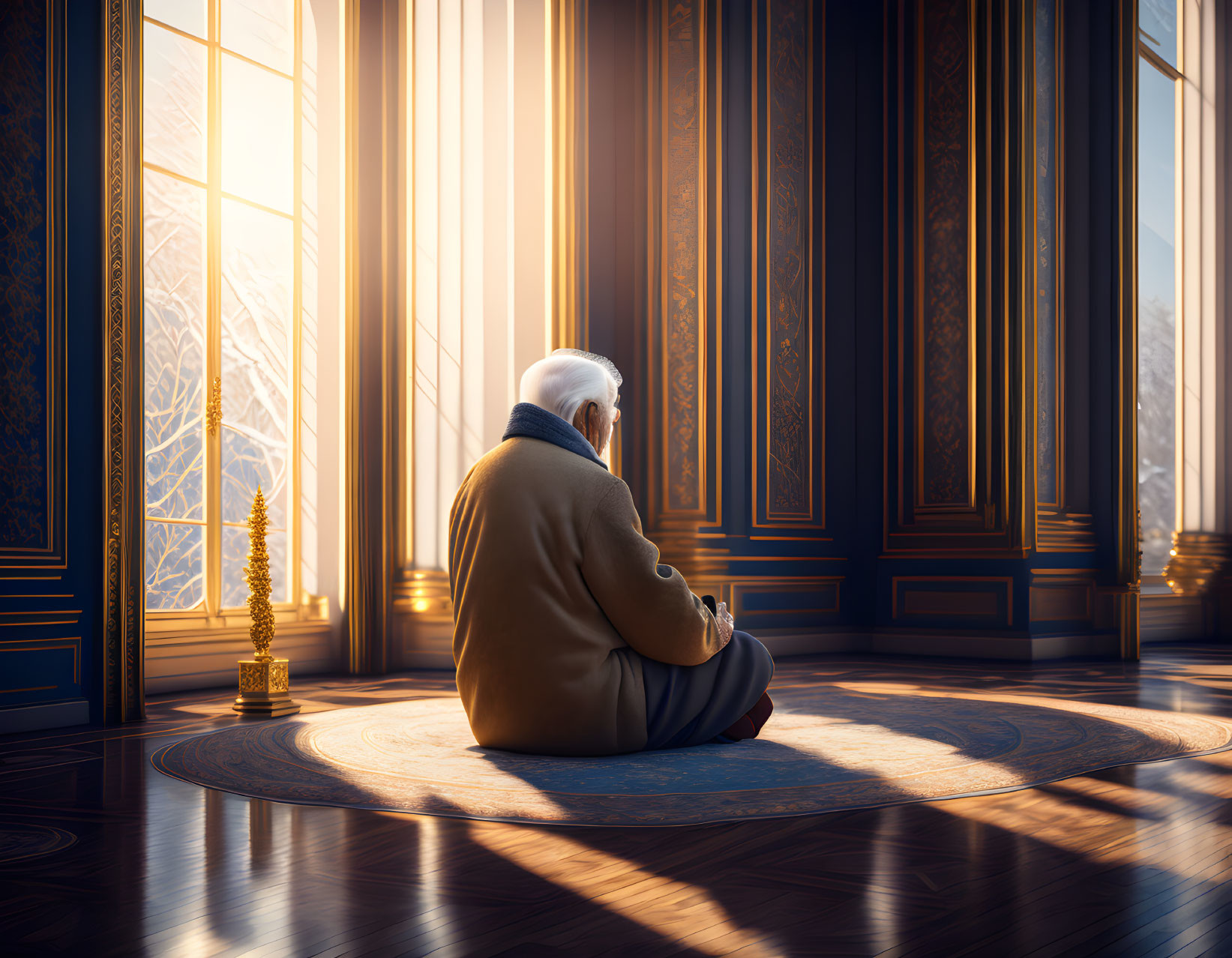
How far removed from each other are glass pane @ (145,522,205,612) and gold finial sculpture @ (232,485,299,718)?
45.1 inches

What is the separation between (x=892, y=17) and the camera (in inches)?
262

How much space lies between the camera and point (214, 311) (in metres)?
4.91

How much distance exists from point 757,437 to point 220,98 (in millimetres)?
3193

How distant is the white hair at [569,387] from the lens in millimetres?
2791

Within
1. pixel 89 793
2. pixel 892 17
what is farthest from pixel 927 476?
pixel 89 793

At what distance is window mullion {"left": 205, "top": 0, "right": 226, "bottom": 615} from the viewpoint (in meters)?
4.81

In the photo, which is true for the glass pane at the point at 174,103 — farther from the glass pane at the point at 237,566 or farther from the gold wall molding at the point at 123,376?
the glass pane at the point at 237,566

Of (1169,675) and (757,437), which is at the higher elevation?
(757,437)

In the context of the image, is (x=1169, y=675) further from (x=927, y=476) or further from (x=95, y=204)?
(x=95, y=204)

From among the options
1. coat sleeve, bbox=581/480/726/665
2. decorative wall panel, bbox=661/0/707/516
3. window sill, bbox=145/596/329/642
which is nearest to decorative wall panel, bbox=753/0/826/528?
decorative wall panel, bbox=661/0/707/516

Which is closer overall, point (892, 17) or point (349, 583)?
point (349, 583)

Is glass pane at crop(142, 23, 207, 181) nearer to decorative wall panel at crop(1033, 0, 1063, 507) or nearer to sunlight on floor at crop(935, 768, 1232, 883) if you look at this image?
sunlight on floor at crop(935, 768, 1232, 883)

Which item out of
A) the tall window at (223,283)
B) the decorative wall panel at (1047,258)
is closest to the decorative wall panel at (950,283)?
the decorative wall panel at (1047,258)

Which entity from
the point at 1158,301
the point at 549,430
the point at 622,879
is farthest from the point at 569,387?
the point at 1158,301
